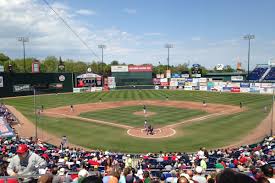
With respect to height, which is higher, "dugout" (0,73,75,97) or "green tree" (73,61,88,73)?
"green tree" (73,61,88,73)

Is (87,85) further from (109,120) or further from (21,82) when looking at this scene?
(109,120)

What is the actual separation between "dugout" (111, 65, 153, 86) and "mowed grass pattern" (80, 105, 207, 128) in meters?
37.2

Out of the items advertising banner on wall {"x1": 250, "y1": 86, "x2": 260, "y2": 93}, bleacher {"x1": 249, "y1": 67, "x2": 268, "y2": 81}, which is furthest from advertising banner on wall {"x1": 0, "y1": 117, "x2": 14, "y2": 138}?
bleacher {"x1": 249, "y1": 67, "x2": 268, "y2": 81}

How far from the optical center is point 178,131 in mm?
30125

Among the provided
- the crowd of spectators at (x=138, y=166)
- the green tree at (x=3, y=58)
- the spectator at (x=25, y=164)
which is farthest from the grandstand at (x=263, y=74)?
the green tree at (x=3, y=58)

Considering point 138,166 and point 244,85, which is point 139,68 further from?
point 138,166

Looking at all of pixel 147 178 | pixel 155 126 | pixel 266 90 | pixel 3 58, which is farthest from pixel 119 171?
pixel 3 58

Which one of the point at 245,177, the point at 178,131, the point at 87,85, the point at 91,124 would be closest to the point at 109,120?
the point at 91,124

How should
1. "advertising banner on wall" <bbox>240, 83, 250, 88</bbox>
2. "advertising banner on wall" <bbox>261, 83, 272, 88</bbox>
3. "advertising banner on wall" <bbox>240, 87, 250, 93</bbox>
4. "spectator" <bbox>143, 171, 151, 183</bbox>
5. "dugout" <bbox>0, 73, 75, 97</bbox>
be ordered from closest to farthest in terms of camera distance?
"spectator" <bbox>143, 171, 151, 183</bbox> → "dugout" <bbox>0, 73, 75, 97</bbox> → "advertising banner on wall" <bbox>261, 83, 272, 88</bbox> → "advertising banner on wall" <bbox>240, 87, 250, 93</bbox> → "advertising banner on wall" <bbox>240, 83, 250, 88</bbox>

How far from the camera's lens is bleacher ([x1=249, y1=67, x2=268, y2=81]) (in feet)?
273

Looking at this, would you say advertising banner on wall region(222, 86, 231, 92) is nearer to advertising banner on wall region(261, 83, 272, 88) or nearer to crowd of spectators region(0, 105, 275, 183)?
advertising banner on wall region(261, 83, 272, 88)

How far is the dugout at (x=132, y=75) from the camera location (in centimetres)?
8406

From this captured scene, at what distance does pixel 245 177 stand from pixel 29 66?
13355 cm

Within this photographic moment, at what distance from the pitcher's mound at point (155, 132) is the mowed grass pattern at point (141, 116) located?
227 centimetres
